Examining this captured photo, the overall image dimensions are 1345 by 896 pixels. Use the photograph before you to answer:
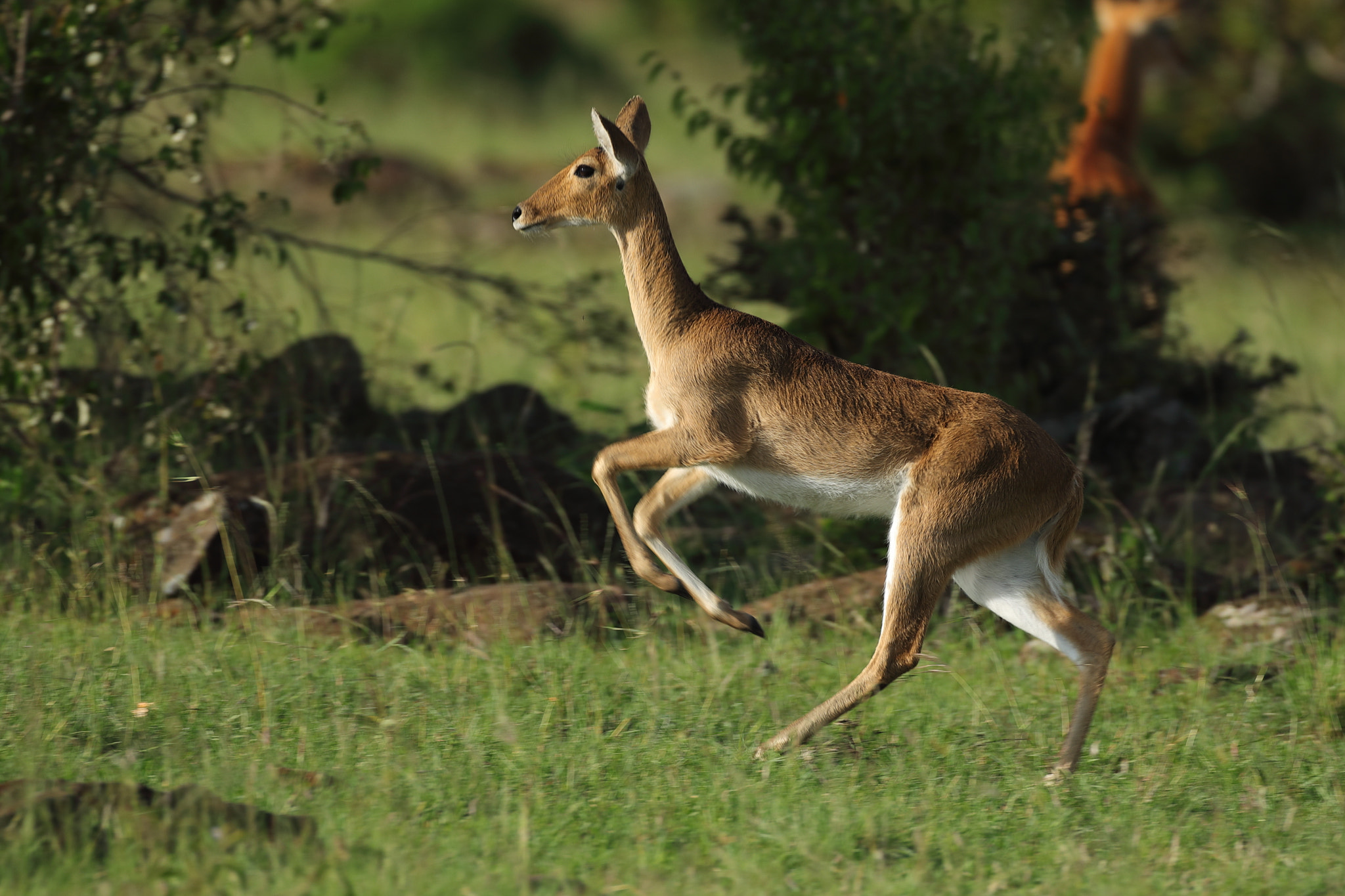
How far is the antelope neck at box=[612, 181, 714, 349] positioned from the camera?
5195mm

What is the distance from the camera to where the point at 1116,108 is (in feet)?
37.3

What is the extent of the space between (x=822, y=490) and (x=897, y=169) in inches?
128

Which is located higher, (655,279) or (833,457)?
(655,279)

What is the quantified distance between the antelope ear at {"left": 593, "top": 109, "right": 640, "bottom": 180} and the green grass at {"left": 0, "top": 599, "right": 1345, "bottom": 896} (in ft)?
5.76

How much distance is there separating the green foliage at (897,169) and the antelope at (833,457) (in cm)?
232

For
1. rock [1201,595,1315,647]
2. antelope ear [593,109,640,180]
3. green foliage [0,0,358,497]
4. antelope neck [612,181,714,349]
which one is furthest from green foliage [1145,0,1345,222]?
antelope ear [593,109,640,180]

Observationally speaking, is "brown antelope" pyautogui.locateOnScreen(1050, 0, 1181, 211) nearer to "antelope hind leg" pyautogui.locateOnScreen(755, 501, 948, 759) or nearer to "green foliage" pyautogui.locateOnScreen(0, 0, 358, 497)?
"green foliage" pyautogui.locateOnScreen(0, 0, 358, 497)

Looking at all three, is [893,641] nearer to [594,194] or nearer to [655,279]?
[655,279]

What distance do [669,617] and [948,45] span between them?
130 inches

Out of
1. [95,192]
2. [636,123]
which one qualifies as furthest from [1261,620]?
[95,192]

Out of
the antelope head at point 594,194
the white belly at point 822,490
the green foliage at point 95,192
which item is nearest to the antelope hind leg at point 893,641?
the white belly at point 822,490

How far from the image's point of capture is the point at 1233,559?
7.26 metres

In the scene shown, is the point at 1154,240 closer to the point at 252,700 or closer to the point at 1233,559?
the point at 1233,559

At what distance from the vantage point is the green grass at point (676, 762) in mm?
3852
